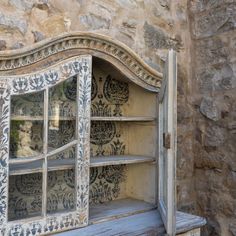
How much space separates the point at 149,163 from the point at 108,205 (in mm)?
316

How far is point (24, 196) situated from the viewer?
135cm

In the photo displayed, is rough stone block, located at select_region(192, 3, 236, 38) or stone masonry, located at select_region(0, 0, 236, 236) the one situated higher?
rough stone block, located at select_region(192, 3, 236, 38)

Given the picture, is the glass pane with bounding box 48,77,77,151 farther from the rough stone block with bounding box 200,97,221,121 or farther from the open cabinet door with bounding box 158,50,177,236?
the rough stone block with bounding box 200,97,221,121

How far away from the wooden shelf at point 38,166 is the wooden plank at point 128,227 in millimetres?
269

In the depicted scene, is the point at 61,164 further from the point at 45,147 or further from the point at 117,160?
the point at 117,160

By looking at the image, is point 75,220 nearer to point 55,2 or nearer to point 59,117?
point 59,117

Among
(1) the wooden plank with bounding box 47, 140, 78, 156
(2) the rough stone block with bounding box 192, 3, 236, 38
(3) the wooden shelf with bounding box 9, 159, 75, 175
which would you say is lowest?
(3) the wooden shelf with bounding box 9, 159, 75, 175

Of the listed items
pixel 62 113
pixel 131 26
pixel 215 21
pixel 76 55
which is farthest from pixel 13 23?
pixel 215 21

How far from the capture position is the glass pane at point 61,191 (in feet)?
4.62

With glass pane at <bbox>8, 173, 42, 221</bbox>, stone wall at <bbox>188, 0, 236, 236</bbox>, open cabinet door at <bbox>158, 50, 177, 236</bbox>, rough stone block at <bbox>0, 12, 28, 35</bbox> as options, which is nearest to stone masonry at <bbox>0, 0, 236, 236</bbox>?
stone wall at <bbox>188, 0, 236, 236</bbox>

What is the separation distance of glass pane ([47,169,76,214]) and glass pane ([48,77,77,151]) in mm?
128

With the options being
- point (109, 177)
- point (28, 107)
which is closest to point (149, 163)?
point (109, 177)

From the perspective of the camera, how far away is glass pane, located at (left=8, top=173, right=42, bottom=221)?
131cm

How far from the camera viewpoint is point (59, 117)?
1434 millimetres
